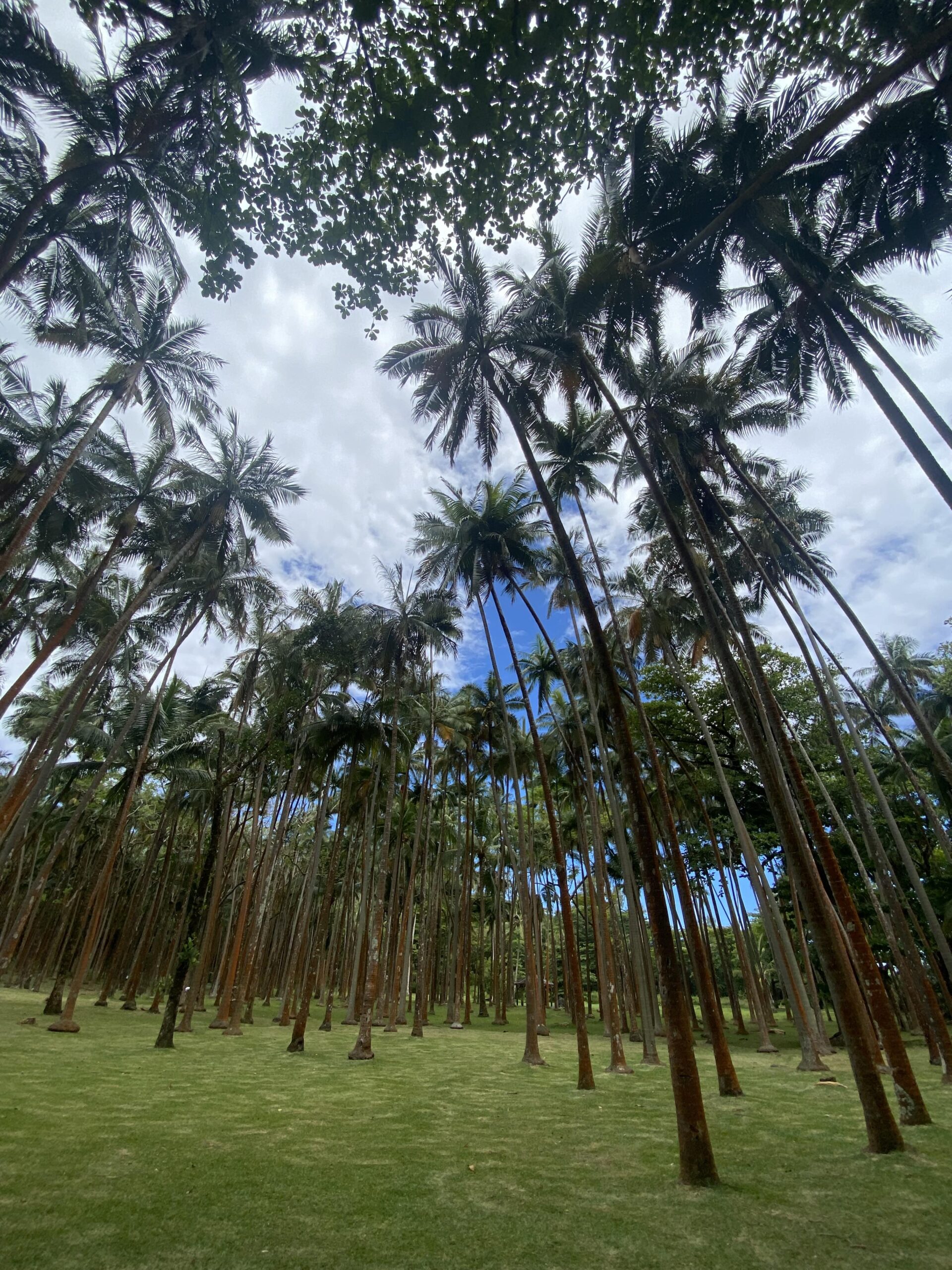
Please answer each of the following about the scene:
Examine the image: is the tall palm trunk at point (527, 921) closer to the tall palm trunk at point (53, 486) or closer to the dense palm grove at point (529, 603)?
the dense palm grove at point (529, 603)

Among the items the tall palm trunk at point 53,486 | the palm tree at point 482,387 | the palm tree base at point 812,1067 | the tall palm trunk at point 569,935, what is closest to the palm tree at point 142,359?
the tall palm trunk at point 53,486

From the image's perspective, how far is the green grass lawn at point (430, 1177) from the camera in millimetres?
4297

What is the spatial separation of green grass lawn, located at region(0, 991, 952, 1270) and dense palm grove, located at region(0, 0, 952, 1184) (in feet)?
3.44

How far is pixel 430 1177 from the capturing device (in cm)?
597

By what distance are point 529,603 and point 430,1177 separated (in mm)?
14539

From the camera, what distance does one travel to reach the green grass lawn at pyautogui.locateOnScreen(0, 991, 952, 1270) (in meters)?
4.30

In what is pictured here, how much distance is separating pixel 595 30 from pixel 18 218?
8.95 metres

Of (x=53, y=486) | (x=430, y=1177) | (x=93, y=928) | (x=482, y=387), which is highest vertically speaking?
(x=482, y=387)

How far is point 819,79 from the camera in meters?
9.55

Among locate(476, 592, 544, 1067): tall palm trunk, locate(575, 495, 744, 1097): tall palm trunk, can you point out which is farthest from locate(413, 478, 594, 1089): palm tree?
locate(575, 495, 744, 1097): tall palm trunk

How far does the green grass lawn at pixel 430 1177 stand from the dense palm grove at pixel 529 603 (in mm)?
1049

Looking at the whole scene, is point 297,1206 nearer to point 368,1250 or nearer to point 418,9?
point 368,1250

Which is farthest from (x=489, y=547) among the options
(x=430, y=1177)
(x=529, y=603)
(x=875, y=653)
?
(x=430, y=1177)

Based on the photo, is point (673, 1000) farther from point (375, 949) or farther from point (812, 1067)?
point (812, 1067)
